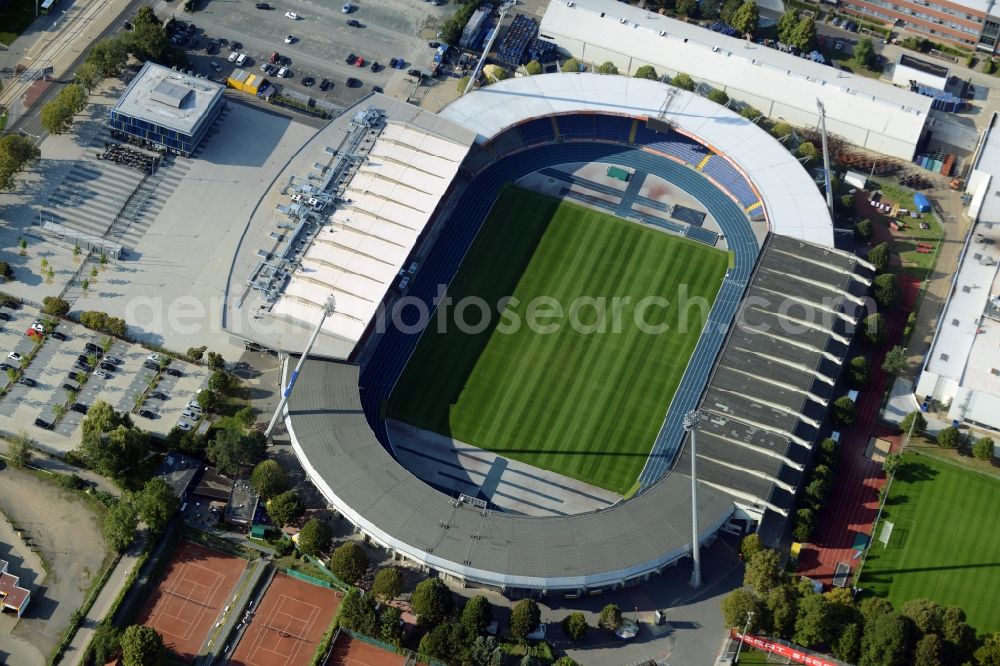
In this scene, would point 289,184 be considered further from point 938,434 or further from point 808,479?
point 938,434

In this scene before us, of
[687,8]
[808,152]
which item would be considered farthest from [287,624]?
[687,8]

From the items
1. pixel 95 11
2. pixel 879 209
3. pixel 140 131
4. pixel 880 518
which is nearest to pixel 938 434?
pixel 880 518

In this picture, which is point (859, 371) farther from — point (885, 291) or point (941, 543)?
Result: point (941, 543)

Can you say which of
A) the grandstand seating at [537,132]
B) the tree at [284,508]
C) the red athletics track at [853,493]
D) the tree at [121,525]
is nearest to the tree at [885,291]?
the red athletics track at [853,493]

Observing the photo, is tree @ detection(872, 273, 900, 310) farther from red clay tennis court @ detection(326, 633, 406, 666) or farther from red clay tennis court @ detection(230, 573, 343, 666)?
red clay tennis court @ detection(230, 573, 343, 666)

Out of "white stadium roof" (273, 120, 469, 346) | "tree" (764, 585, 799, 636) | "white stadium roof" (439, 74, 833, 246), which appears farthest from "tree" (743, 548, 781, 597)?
"white stadium roof" (273, 120, 469, 346)

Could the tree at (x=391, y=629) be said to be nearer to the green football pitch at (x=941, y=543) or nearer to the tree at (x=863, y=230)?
the green football pitch at (x=941, y=543)
